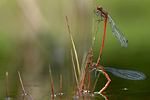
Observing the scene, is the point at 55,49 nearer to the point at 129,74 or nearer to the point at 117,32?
the point at 117,32

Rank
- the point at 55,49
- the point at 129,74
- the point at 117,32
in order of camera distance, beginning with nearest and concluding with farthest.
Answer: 1. the point at 129,74
2. the point at 117,32
3. the point at 55,49

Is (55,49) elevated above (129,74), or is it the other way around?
(55,49)

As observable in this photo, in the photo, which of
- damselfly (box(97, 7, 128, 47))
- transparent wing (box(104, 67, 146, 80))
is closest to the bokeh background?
transparent wing (box(104, 67, 146, 80))

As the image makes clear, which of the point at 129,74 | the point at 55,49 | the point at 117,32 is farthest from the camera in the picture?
the point at 55,49

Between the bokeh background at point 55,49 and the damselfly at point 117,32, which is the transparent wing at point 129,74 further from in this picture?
the damselfly at point 117,32

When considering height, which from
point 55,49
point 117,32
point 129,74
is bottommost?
point 129,74

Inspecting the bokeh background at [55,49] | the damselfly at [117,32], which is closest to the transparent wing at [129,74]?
the bokeh background at [55,49]

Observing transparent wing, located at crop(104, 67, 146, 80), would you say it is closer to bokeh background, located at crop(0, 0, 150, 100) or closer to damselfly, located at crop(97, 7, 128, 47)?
bokeh background, located at crop(0, 0, 150, 100)

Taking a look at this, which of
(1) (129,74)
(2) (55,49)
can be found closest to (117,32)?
(1) (129,74)

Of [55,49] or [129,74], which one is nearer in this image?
[129,74]
